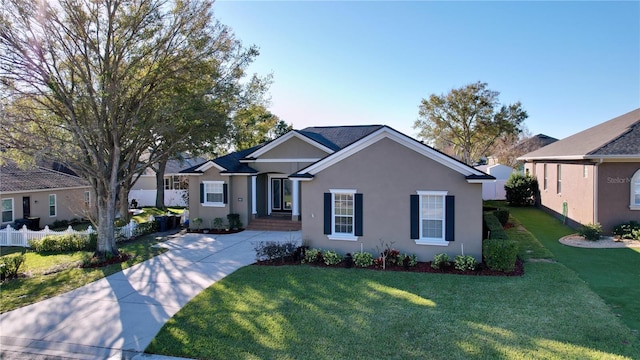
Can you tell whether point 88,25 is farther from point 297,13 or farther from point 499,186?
point 499,186

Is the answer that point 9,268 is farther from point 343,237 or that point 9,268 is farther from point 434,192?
point 434,192

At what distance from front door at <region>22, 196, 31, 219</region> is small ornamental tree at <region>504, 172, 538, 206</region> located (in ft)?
104

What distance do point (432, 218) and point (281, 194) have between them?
1191cm

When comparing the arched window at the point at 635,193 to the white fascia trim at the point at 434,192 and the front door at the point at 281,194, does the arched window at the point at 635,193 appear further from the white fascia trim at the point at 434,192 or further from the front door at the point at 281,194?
the front door at the point at 281,194

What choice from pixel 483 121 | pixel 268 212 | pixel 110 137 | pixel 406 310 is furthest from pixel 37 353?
pixel 483 121

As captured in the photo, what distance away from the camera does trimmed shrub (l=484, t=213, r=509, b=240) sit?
41.5 feet

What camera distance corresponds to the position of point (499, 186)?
30828mm

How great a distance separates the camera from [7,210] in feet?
69.6

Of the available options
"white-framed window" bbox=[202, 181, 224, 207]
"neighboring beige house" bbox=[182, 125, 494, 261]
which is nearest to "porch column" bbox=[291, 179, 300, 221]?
"white-framed window" bbox=[202, 181, 224, 207]

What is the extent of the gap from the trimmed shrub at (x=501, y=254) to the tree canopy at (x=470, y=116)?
81.3 ft

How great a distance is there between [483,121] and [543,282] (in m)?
26.3

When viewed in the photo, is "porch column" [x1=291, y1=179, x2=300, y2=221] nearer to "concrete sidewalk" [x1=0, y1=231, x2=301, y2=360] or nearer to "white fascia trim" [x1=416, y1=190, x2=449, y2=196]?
"concrete sidewalk" [x1=0, y1=231, x2=301, y2=360]

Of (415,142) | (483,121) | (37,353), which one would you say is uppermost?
(483,121)

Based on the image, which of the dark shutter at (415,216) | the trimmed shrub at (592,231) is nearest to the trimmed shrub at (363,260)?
the dark shutter at (415,216)
